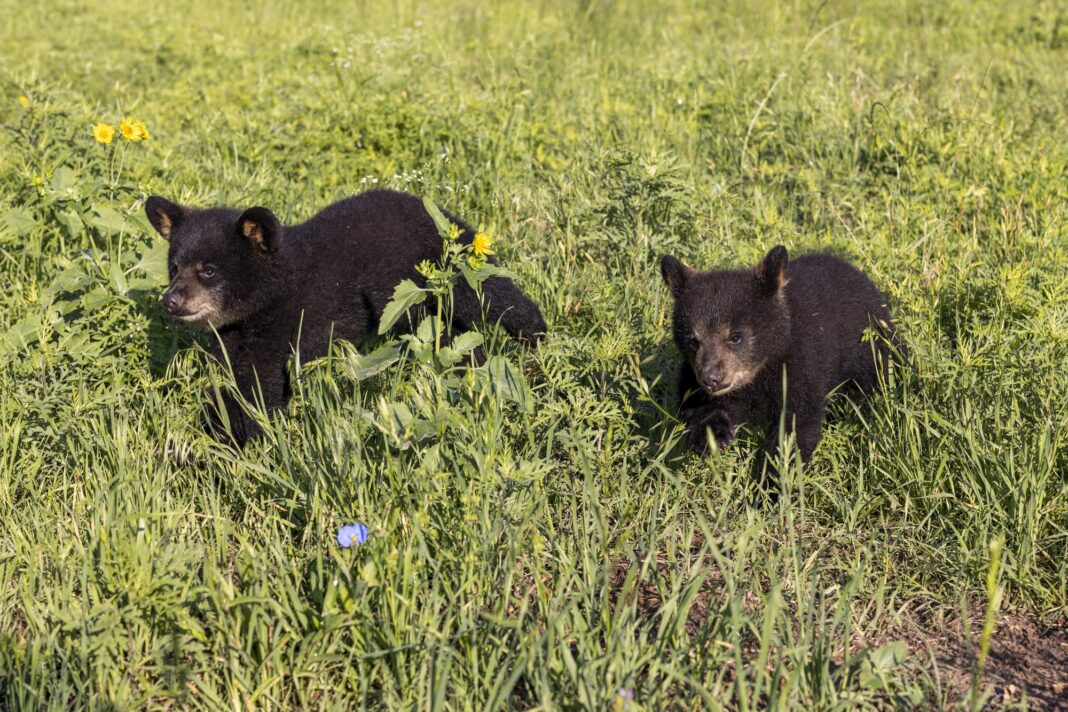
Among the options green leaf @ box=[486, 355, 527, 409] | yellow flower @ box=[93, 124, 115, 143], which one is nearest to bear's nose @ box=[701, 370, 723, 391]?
green leaf @ box=[486, 355, 527, 409]

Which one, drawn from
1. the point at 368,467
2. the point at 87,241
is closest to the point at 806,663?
the point at 368,467

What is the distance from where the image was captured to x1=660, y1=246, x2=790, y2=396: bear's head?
15.0ft

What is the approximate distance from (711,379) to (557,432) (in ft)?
2.13

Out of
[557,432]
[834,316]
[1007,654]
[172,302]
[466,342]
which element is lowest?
[1007,654]

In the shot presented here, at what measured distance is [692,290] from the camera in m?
4.78

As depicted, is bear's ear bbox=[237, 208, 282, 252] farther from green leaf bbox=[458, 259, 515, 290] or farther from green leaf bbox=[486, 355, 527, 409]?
green leaf bbox=[486, 355, 527, 409]

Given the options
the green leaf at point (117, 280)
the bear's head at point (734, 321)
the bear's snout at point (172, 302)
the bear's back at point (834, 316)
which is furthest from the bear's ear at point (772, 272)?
the green leaf at point (117, 280)

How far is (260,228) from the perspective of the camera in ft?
16.5

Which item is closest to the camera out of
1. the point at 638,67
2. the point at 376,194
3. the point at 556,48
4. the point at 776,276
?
the point at 776,276

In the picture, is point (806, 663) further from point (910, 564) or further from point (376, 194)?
point (376, 194)

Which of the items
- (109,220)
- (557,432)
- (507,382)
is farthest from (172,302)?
(557,432)

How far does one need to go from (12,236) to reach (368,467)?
3.03 meters

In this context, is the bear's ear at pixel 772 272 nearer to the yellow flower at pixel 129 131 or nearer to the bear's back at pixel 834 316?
the bear's back at pixel 834 316

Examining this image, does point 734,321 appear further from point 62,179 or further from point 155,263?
point 62,179
